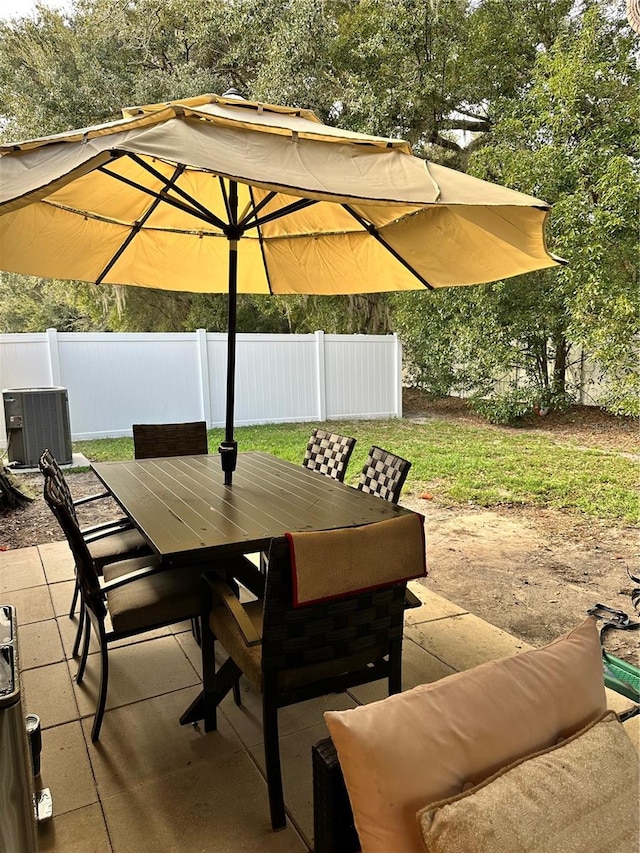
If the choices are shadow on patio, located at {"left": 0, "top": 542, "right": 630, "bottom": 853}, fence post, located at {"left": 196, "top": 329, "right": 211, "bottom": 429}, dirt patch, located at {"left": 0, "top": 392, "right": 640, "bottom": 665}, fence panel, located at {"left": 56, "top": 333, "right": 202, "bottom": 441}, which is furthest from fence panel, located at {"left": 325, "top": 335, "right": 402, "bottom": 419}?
shadow on patio, located at {"left": 0, "top": 542, "right": 630, "bottom": 853}

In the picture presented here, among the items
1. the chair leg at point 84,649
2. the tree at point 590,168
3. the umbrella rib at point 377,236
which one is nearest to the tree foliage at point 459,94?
the tree at point 590,168

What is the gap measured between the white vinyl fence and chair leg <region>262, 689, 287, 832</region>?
667 centimetres

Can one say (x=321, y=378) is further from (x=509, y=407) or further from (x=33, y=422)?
(x=33, y=422)

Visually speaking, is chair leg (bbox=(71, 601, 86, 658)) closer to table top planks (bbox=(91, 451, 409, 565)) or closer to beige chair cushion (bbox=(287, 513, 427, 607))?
table top planks (bbox=(91, 451, 409, 565))

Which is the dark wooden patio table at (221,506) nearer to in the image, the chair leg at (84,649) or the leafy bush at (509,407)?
the chair leg at (84,649)

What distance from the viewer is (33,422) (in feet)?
20.0

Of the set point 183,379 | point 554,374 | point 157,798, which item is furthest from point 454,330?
point 157,798

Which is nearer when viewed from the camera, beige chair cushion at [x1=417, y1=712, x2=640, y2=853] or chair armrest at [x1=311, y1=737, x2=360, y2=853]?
beige chair cushion at [x1=417, y1=712, x2=640, y2=853]

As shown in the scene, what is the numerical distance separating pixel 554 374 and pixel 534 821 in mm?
9267

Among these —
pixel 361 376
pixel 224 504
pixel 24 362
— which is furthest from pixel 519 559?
pixel 24 362

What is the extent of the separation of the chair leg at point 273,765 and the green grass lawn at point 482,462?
3766mm

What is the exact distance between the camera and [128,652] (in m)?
2.68

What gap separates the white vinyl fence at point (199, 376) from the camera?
755cm

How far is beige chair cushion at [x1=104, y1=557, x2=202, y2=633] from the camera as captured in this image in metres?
2.16
